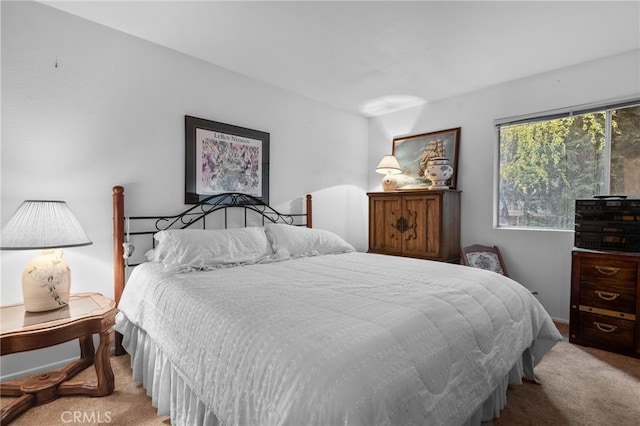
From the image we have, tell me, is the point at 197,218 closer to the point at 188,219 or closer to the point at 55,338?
the point at 188,219

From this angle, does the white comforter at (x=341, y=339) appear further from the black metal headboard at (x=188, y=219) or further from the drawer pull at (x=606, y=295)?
the drawer pull at (x=606, y=295)

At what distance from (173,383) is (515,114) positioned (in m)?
3.85

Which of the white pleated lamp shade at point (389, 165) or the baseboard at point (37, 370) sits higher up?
the white pleated lamp shade at point (389, 165)

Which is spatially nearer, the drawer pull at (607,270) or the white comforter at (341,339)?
the white comforter at (341,339)

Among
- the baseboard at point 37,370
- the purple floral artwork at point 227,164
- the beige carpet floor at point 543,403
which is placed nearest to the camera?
the beige carpet floor at point 543,403

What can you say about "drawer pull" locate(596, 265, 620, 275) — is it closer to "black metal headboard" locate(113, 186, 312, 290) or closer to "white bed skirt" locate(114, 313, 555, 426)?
"white bed skirt" locate(114, 313, 555, 426)

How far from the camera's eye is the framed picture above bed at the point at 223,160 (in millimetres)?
2752

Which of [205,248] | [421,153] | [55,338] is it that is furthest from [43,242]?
[421,153]

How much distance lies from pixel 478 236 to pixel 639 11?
2253mm

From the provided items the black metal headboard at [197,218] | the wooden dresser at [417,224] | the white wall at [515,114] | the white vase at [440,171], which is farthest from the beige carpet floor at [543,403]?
the white vase at [440,171]

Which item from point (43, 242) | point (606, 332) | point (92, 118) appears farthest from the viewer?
point (606, 332)

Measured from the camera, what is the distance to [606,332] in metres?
2.47

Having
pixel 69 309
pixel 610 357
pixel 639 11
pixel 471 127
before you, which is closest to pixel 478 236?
pixel 471 127

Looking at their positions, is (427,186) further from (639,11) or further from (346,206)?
(639,11)
